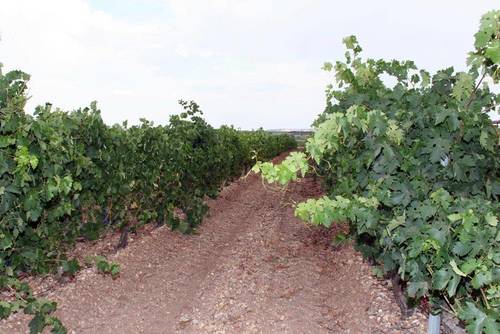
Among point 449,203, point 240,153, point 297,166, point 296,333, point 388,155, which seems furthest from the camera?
point 240,153

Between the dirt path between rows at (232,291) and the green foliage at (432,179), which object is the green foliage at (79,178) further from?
the green foliage at (432,179)

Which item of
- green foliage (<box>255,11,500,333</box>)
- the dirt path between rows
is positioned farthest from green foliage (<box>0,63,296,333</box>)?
green foliage (<box>255,11,500,333</box>)

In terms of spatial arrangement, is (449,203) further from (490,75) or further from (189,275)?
(189,275)

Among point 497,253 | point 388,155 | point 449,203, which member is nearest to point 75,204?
point 388,155

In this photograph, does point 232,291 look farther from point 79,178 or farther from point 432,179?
point 432,179

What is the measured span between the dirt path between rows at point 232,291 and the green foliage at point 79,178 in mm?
497

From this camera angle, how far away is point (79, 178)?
6.88 meters

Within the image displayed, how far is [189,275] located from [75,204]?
2.44 metres

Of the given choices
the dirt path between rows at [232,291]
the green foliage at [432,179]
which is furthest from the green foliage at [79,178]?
the green foliage at [432,179]

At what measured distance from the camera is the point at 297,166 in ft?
12.3

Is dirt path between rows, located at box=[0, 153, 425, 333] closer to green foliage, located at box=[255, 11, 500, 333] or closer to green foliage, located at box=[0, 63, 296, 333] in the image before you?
green foliage, located at box=[0, 63, 296, 333]

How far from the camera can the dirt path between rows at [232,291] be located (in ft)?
19.6

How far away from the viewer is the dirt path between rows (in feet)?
19.6

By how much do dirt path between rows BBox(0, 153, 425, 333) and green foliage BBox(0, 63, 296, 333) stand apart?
19.6 inches
